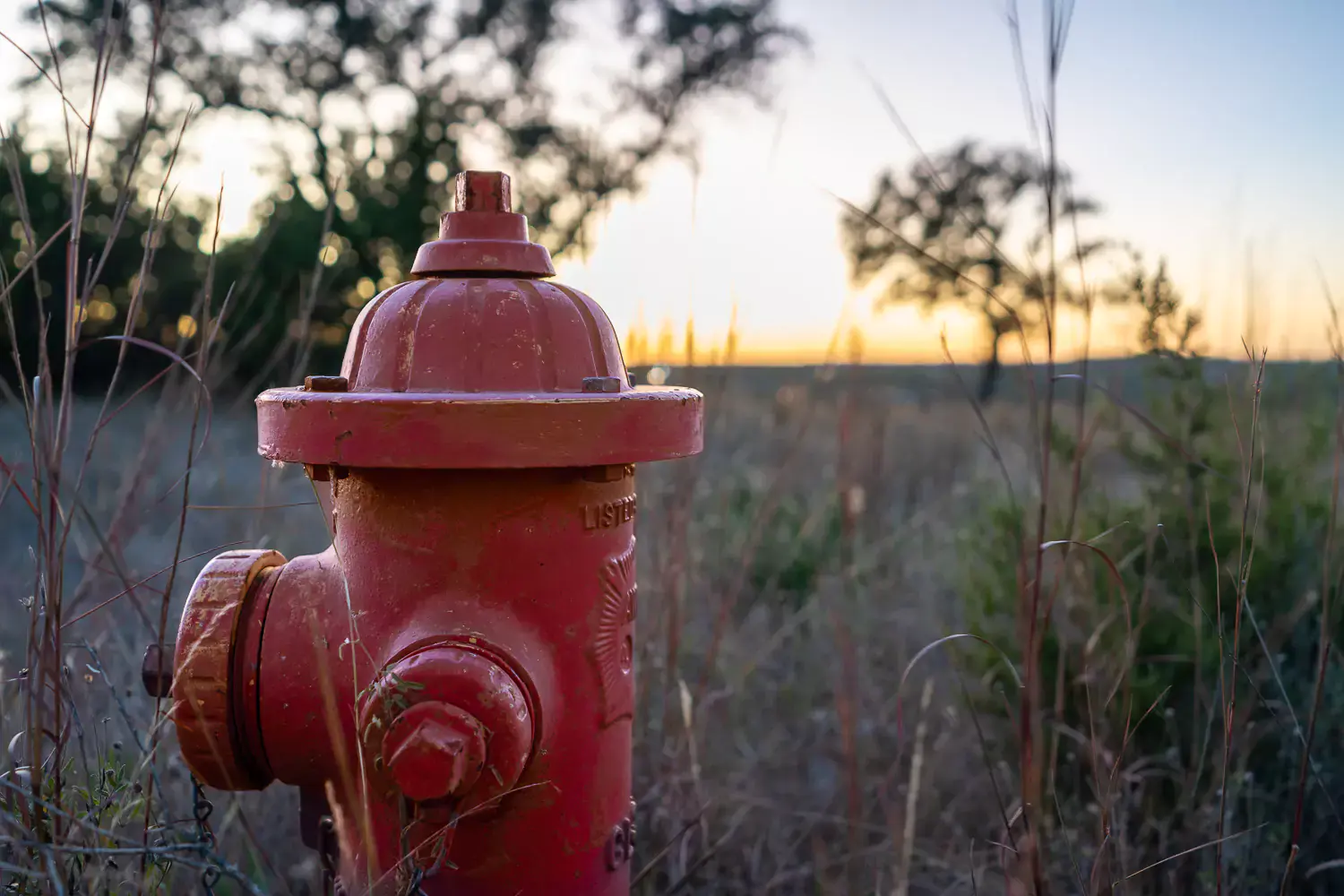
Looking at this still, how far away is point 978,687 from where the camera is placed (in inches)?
94.1

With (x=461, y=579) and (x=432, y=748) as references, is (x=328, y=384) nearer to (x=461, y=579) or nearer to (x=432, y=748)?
(x=461, y=579)

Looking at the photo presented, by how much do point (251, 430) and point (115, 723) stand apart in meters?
6.35

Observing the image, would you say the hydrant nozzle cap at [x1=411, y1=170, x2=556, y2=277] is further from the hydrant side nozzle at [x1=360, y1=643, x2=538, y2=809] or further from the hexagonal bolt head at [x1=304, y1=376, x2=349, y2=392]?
the hydrant side nozzle at [x1=360, y1=643, x2=538, y2=809]

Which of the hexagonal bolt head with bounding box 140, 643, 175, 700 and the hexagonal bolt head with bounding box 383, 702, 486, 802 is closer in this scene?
the hexagonal bolt head with bounding box 383, 702, 486, 802

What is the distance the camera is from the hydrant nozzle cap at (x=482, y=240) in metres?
1.19

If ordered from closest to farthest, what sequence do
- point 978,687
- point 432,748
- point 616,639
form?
1. point 432,748
2. point 616,639
3. point 978,687

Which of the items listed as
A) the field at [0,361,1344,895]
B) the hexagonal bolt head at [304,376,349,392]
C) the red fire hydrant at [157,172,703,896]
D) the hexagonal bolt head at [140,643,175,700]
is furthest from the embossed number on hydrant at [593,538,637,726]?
the hexagonal bolt head at [140,643,175,700]

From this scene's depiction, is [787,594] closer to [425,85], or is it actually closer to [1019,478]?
[1019,478]

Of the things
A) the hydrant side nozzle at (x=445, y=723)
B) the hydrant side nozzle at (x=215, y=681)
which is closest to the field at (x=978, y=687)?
the hydrant side nozzle at (x=215, y=681)

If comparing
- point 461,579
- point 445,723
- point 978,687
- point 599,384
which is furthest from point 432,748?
point 978,687

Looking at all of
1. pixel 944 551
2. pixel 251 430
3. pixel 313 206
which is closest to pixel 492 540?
pixel 944 551

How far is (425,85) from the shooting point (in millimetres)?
10320

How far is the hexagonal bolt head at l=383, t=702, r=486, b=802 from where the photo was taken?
969 millimetres

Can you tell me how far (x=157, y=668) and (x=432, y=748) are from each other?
0.43 m
